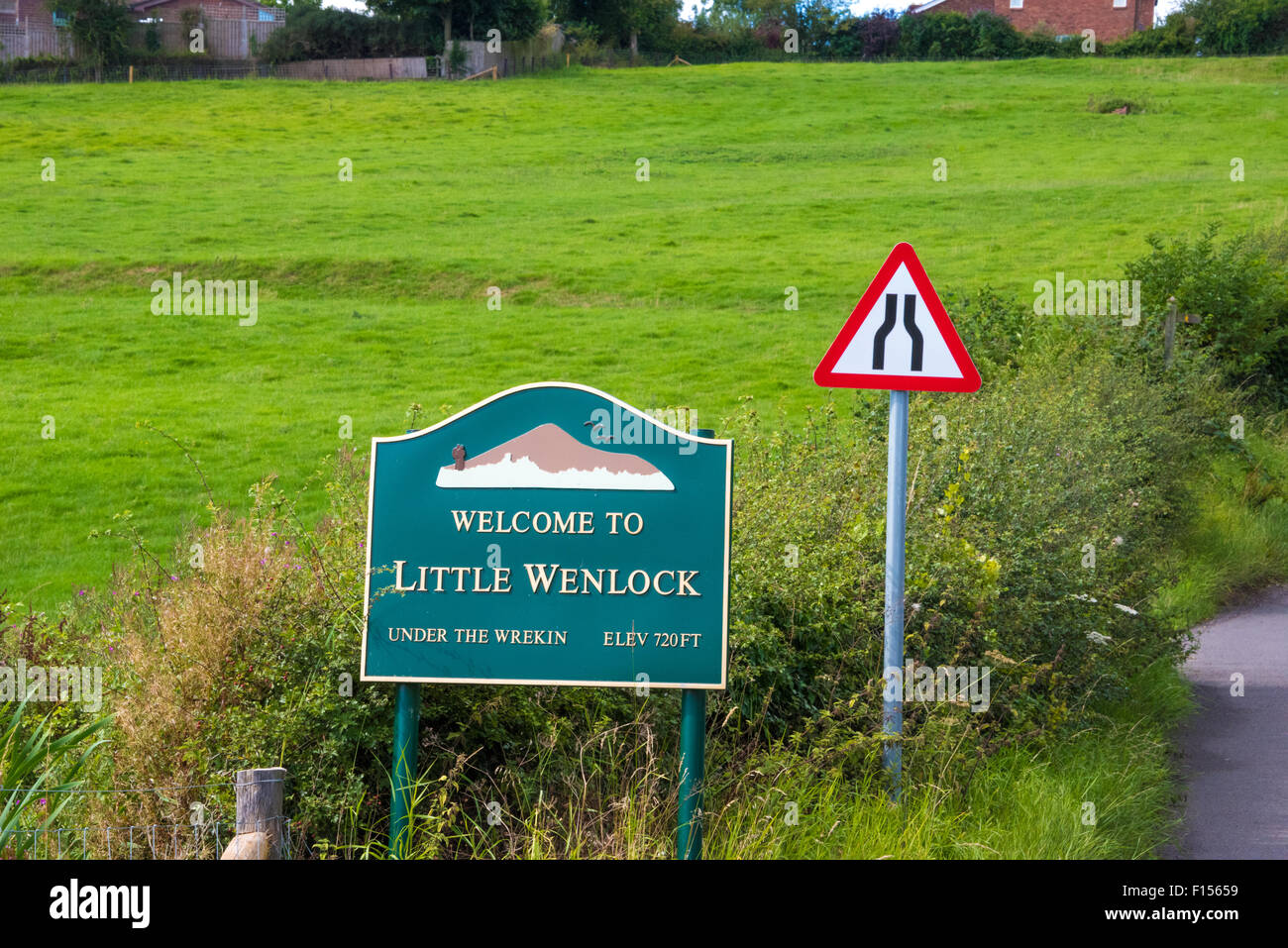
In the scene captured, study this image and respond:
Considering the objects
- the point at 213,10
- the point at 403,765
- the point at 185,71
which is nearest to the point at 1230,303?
the point at 403,765

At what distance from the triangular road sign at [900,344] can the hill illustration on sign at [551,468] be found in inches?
43.6

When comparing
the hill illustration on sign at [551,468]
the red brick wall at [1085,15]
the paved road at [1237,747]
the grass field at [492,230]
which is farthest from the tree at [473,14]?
the hill illustration on sign at [551,468]

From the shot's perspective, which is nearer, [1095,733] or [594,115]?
[1095,733]

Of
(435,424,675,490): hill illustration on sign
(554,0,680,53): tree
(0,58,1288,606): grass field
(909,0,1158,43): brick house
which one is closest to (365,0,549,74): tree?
(0,58,1288,606): grass field

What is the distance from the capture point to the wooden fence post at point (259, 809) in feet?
14.2

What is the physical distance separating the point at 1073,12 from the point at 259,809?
86.4 metres

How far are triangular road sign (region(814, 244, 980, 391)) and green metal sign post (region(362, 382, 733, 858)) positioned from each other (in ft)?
3.20

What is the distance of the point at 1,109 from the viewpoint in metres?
48.2

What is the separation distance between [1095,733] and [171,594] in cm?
463

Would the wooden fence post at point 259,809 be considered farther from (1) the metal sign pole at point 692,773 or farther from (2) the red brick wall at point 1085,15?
(2) the red brick wall at point 1085,15

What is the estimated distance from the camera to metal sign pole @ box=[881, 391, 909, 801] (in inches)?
211

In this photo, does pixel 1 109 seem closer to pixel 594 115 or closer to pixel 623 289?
pixel 594 115

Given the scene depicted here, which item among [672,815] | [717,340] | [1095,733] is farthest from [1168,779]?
[717,340]

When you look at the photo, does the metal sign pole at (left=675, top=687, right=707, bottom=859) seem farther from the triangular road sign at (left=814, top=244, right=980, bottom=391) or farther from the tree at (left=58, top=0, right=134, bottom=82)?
the tree at (left=58, top=0, right=134, bottom=82)
